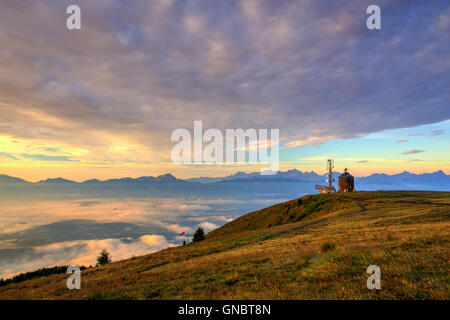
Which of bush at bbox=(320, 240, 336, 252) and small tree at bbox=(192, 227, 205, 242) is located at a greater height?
bush at bbox=(320, 240, 336, 252)

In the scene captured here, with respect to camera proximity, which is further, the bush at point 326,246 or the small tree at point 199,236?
the small tree at point 199,236

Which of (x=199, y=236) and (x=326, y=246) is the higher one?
(x=326, y=246)

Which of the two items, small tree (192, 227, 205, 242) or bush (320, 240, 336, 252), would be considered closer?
bush (320, 240, 336, 252)

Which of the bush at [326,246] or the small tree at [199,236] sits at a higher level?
the bush at [326,246]

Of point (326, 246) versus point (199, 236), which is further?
point (199, 236)

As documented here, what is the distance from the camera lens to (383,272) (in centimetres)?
912

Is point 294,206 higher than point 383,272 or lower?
lower
